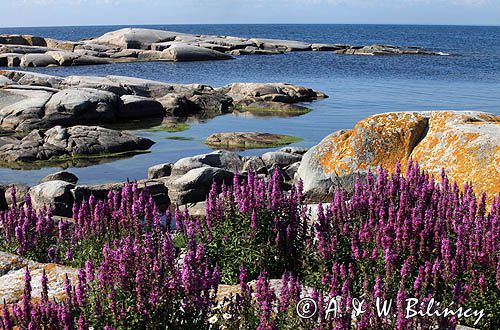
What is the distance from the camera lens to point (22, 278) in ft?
19.6

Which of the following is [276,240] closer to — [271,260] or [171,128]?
[271,260]

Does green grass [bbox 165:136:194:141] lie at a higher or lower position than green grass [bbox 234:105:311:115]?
lower

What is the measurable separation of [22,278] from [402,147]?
28.6 ft

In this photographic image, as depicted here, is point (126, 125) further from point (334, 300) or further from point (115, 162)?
point (334, 300)

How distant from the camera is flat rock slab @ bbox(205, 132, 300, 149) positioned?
25594 millimetres

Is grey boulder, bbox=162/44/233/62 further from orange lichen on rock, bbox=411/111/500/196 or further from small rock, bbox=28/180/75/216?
orange lichen on rock, bbox=411/111/500/196

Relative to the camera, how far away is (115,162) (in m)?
22.8

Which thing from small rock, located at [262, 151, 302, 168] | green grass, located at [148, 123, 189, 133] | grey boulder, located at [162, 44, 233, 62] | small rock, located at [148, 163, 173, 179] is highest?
grey boulder, located at [162, 44, 233, 62]

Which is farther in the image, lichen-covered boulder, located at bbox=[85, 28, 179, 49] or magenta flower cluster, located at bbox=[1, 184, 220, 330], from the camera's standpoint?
lichen-covered boulder, located at bbox=[85, 28, 179, 49]

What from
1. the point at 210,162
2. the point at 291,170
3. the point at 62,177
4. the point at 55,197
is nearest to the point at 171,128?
the point at 210,162

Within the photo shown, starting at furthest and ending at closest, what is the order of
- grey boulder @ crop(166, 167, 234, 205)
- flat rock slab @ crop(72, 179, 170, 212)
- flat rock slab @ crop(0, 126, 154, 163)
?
flat rock slab @ crop(0, 126, 154, 163)
grey boulder @ crop(166, 167, 234, 205)
flat rock slab @ crop(72, 179, 170, 212)

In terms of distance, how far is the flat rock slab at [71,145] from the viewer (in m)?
22.9

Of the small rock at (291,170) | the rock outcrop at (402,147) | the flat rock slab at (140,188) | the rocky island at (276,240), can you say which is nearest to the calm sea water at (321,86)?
the flat rock slab at (140,188)

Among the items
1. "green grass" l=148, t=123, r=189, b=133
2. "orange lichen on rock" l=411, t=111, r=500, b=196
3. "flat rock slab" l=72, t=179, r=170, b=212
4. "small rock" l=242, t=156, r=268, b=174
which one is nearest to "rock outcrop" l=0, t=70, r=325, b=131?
"green grass" l=148, t=123, r=189, b=133
